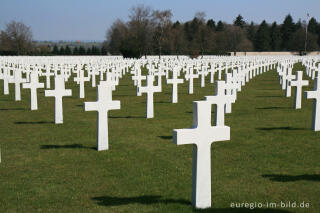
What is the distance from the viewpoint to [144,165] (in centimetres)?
586

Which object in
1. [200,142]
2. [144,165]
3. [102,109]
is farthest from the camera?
[102,109]

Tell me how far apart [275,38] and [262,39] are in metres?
4.41

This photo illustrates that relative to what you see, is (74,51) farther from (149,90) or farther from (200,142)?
(200,142)

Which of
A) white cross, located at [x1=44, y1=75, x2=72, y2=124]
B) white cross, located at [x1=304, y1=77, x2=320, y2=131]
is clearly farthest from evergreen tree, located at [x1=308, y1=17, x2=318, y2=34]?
white cross, located at [x1=44, y1=75, x2=72, y2=124]

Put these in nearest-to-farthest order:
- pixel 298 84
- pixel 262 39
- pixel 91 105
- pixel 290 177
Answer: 1. pixel 290 177
2. pixel 91 105
3. pixel 298 84
4. pixel 262 39

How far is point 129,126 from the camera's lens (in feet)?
29.7

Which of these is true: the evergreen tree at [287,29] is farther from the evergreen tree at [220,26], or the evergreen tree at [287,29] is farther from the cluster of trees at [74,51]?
the cluster of trees at [74,51]

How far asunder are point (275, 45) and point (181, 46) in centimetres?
3557

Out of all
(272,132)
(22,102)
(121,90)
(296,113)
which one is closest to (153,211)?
(272,132)

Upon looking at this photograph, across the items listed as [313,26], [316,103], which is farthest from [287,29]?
[316,103]

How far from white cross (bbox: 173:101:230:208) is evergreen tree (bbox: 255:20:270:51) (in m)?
93.1

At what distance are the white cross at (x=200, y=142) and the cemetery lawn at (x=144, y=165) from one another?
0.83 ft

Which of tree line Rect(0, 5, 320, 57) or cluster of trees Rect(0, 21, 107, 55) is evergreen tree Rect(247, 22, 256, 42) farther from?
cluster of trees Rect(0, 21, 107, 55)

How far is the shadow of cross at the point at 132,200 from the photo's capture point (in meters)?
4.39
